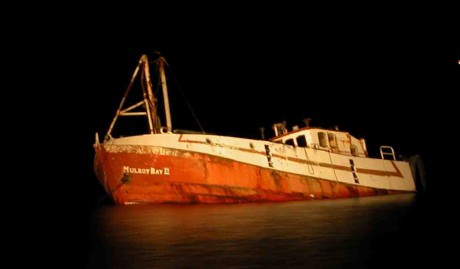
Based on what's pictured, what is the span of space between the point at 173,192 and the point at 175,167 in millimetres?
1076

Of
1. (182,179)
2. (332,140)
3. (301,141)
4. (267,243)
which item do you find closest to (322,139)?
(332,140)

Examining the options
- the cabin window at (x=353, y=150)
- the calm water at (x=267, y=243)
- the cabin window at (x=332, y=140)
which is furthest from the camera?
the cabin window at (x=353, y=150)

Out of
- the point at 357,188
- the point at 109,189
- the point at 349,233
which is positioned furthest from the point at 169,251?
the point at 357,188

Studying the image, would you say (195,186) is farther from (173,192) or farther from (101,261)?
(101,261)

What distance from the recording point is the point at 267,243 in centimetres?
637

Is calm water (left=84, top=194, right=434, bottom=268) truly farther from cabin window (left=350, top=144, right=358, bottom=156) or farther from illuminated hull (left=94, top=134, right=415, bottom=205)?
cabin window (left=350, top=144, right=358, bottom=156)

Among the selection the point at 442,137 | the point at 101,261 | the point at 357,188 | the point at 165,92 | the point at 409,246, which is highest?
the point at 442,137

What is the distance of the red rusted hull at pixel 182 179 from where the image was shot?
637 inches

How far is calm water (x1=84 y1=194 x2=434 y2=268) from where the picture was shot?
5.08 m

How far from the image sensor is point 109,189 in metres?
17.2

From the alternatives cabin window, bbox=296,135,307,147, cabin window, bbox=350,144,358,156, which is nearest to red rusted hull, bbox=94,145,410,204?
cabin window, bbox=296,135,307,147

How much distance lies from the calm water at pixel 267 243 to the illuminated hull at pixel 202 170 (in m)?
6.42

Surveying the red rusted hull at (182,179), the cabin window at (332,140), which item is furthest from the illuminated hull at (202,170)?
the cabin window at (332,140)

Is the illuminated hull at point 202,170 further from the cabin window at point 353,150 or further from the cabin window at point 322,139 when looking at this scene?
the cabin window at point 353,150
